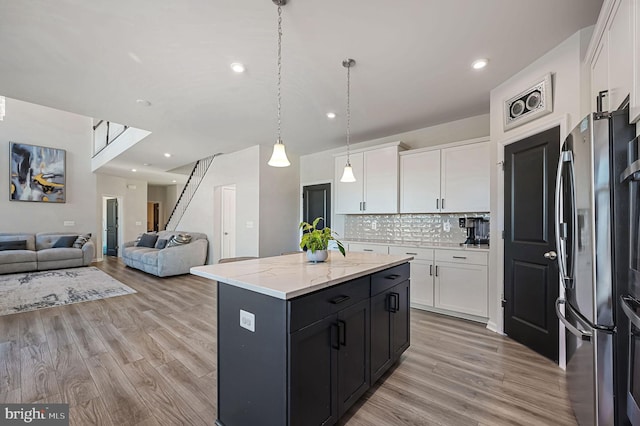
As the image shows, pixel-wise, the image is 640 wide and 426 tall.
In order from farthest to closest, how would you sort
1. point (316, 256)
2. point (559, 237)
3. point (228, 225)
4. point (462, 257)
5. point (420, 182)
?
point (228, 225)
point (420, 182)
point (462, 257)
point (316, 256)
point (559, 237)

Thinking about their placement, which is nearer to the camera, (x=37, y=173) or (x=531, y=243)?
(x=531, y=243)

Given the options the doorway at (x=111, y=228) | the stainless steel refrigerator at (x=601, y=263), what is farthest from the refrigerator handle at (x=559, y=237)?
the doorway at (x=111, y=228)

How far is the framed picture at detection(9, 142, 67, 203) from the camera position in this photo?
6.41 metres

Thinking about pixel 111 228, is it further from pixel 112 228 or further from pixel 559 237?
pixel 559 237

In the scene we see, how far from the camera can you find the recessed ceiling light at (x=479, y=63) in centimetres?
247

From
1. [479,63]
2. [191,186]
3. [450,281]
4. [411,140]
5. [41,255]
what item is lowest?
[41,255]

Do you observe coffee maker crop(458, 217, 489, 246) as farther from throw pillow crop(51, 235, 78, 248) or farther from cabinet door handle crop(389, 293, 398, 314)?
throw pillow crop(51, 235, 78, 248)

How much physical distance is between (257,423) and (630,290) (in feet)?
5.99

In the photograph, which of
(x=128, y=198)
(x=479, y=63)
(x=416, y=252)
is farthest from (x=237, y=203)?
(x=128, y=198)

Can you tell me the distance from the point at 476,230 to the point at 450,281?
33.6 inches

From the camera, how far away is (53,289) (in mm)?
4535

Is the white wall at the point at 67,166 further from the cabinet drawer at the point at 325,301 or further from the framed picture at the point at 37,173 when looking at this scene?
the cabinet drawer at the point at 325,301

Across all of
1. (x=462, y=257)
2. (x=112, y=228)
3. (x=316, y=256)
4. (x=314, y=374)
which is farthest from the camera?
(x=112, y=228)

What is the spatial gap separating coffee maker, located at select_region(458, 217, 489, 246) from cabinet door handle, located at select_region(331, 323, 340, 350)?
286 cm
